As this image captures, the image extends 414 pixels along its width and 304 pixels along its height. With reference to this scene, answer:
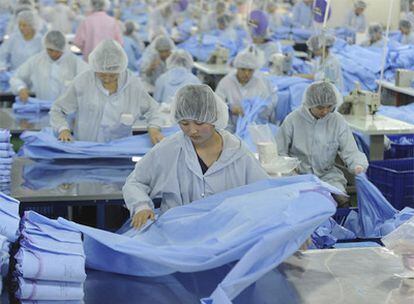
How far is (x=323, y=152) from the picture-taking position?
521 cm

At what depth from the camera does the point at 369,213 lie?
4.28m

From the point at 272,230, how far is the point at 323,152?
2779 millimetres

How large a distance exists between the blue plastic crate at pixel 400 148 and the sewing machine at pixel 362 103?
0.96 ft

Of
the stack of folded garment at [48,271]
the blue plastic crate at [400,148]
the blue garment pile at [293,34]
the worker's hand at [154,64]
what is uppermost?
the stack of folded garment at [48,271]

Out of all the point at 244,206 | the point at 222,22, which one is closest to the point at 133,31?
the point at 222,22

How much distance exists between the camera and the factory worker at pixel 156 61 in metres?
8.30

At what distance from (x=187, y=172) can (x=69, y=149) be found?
4.35ft

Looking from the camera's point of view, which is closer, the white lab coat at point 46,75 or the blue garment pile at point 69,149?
the blue garment pile at point 69,149

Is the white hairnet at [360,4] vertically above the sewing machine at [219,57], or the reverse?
the white hairnet at [360,4]

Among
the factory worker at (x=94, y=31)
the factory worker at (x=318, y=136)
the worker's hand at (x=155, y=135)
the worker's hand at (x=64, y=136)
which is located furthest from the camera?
the factory worker at (x=94, y=31)

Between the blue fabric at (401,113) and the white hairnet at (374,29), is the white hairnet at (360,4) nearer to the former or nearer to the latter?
the white hairnet at (374,29)

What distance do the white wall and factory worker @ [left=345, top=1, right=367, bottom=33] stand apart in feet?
0.25

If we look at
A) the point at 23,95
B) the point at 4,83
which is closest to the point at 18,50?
the point at 4,83

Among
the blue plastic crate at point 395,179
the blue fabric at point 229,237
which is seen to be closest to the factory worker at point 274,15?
the blue plastic crate at point 395,179
